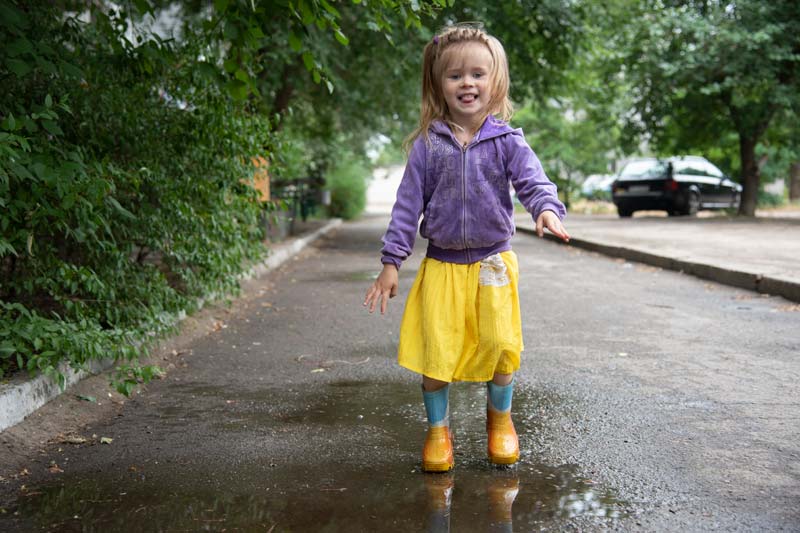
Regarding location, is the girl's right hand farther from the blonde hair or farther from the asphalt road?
the asphalt road

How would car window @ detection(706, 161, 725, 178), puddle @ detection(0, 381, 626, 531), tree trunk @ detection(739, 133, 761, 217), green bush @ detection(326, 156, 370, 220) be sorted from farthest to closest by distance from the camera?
green bush @ detection(326, 156, 370, 220)
car window @ detection(706, 161, 725, 178)
tree trunk @ detection(739, 133, 761, 217)
puddle @ detection(0, 381, 626, 531)

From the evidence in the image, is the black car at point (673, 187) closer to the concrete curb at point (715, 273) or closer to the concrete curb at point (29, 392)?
the concrete curb at point (715, 273)

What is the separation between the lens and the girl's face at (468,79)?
129 inches

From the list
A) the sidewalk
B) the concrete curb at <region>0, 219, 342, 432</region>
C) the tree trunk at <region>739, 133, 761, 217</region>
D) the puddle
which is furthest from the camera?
the tree trunk at <region>739, 133, 761, 217</region>

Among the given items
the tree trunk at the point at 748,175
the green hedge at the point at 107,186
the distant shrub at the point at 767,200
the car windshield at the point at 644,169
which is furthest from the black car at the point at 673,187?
the green hedge at the point at 107,186

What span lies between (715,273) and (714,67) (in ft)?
33.3

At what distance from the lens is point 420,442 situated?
3676 mm

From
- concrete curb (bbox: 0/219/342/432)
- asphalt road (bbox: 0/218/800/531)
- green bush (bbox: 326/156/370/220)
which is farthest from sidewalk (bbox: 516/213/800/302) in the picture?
green bush (bbox: 326/156/370/220)

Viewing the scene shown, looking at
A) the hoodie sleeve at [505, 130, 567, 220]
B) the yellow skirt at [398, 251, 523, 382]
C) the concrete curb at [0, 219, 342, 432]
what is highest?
the hoodie sleeve at [505, 130, 567, 220]

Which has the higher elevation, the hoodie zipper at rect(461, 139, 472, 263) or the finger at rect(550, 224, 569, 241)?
the hoodie zipper at rect(461, 139, 472, 263)

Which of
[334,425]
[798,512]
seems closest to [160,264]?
[334,425]

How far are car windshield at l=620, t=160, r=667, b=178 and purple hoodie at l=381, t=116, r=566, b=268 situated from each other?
21.2m

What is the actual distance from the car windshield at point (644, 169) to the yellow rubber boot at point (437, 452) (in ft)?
70.2

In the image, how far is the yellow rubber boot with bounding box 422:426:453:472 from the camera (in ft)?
10.6
